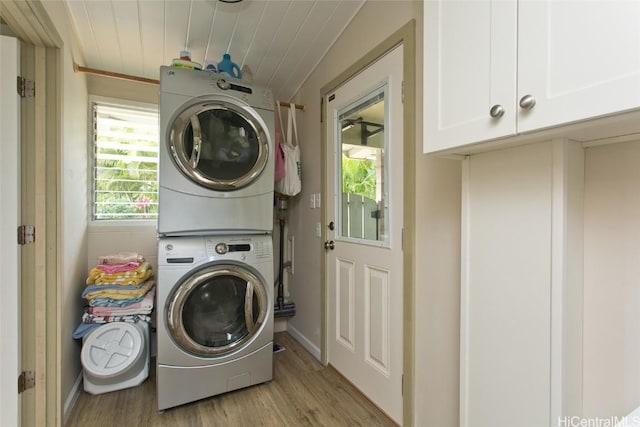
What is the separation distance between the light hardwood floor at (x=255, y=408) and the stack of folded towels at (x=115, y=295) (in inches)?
17.8

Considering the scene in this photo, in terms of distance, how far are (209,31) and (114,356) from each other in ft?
7.15

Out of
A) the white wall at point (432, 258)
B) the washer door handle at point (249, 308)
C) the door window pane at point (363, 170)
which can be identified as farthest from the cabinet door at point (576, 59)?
the washer door handle at point (249, 308)

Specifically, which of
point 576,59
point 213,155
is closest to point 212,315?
point 213,155

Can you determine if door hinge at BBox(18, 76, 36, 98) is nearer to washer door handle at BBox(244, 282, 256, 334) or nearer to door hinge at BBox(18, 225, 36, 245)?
door hinge at BBox(18, 225, 36, 245)

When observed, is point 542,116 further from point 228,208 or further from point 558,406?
point 228,208

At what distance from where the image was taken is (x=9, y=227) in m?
1.34

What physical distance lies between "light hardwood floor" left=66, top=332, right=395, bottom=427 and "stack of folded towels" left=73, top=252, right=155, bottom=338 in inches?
17.8

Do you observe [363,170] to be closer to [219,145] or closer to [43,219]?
[219,145]

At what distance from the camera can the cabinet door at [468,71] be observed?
0.79m

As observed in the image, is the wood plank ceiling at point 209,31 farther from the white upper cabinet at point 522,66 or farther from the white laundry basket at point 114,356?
the white laundry basket at point 114,356

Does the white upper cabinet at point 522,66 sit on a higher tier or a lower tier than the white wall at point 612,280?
higher

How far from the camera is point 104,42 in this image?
2.04 m

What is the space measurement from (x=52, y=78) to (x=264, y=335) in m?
1.84

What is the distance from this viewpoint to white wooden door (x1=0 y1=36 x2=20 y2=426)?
1.32 m
